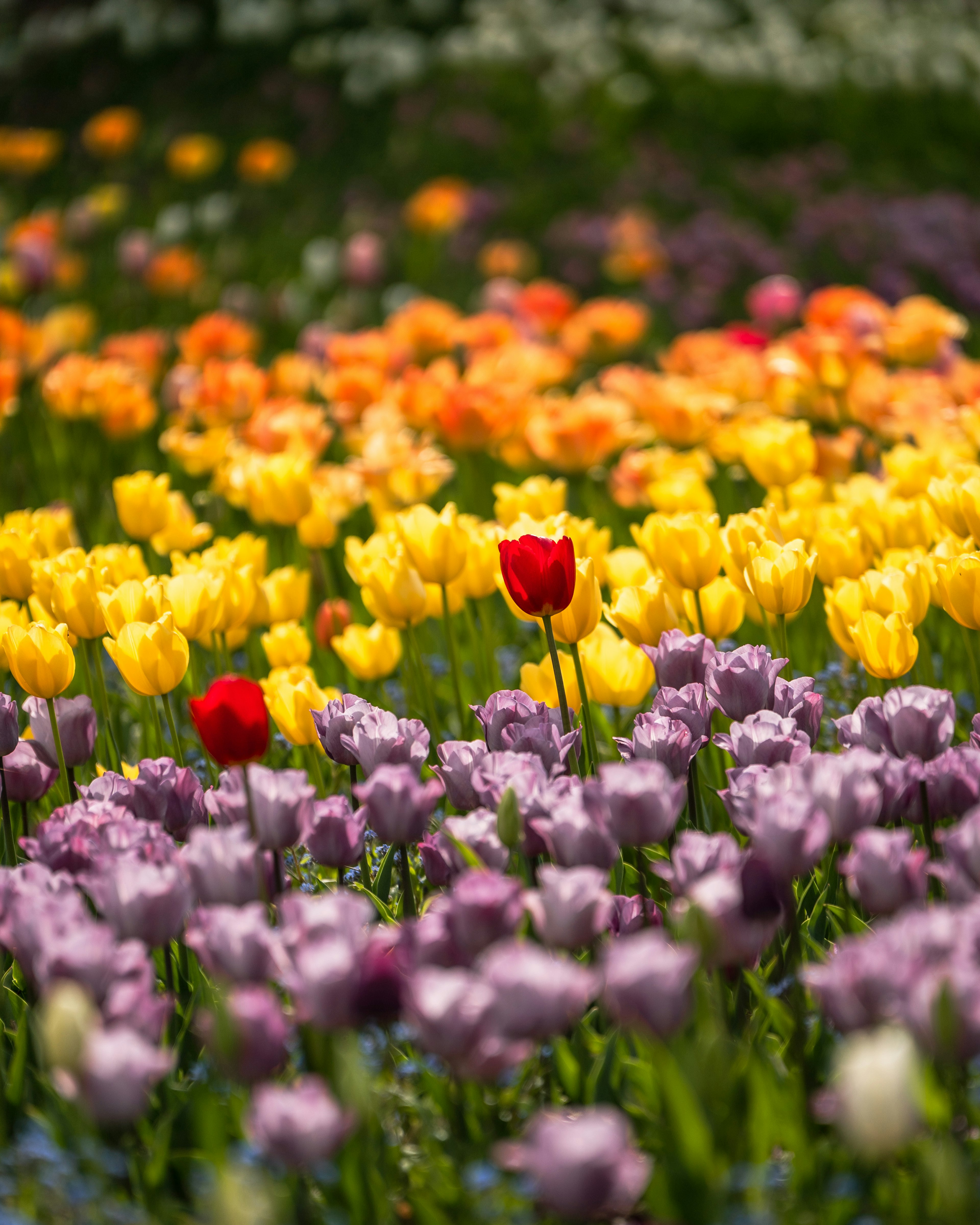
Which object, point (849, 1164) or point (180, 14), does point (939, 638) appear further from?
point (180, 14)

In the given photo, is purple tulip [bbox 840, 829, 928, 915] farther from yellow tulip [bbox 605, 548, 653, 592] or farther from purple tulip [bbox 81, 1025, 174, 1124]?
yellow tulip [bbox 605, 548, 653, 592]

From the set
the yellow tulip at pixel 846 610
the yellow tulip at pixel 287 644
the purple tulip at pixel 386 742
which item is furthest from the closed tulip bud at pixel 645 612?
the yellow tulip at pixel 287 644

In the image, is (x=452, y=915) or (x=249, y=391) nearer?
(x=452, y=915)

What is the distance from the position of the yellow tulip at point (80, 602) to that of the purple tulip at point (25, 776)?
30cm

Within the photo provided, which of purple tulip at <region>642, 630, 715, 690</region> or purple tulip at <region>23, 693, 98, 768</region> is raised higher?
purple tulip at <region>642, 630, 715, 690</region>

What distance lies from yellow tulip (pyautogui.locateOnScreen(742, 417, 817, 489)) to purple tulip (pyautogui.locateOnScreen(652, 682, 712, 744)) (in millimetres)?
1364

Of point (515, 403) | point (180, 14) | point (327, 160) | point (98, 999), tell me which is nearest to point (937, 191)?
point (327, 160)

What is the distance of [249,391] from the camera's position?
4.41m

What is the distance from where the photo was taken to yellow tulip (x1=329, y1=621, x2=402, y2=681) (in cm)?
263

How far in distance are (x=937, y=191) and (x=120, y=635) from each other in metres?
10.3

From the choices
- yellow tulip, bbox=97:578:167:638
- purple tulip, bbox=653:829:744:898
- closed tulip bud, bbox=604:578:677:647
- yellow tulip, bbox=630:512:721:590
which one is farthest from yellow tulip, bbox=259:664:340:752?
purple tulip, bbox=653:829:744:898

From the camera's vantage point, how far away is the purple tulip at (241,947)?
51.4 inches

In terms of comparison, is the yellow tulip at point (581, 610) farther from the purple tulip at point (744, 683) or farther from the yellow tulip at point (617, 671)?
the purple tulip at point (744, 683)

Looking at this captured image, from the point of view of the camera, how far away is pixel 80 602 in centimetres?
226
